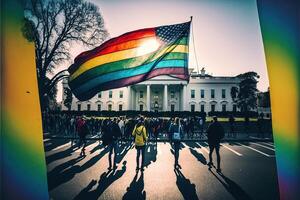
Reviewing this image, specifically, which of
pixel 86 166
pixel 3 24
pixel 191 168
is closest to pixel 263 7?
pixel 3 24

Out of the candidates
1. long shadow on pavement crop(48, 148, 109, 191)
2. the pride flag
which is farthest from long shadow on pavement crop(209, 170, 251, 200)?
long shadow on pavement crop(48, 148, 109, 191)

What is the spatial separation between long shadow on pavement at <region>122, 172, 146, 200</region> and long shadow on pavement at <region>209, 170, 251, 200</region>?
2245 mm

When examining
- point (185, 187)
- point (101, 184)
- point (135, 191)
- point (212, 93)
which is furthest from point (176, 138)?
point (212, 93)

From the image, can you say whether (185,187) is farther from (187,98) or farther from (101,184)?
(187,98)

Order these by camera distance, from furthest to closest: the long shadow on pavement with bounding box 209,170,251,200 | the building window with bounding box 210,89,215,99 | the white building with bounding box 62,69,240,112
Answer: the building window with bounding box 210,89,215,99 → the white building with bounding box 62,69,240,112 → the long shadow on pavement with bounding box 209,170,251,200

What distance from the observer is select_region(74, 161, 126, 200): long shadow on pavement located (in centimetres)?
471

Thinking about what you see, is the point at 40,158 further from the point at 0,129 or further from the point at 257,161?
the point at 257,161

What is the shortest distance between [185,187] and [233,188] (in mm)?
1279

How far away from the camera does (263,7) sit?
243cm

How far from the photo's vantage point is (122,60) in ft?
18.6

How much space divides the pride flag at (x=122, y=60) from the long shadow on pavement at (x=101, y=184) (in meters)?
2.40

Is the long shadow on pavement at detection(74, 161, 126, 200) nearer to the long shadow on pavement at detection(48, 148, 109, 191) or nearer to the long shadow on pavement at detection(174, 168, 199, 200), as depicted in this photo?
the long shadow on pavement at detection(48, 148, 109, 191)

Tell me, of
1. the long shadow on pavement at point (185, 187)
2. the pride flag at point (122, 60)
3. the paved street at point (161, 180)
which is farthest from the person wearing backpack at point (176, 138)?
the pride flag at point (122, 60)

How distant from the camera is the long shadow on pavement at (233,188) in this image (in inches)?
187
